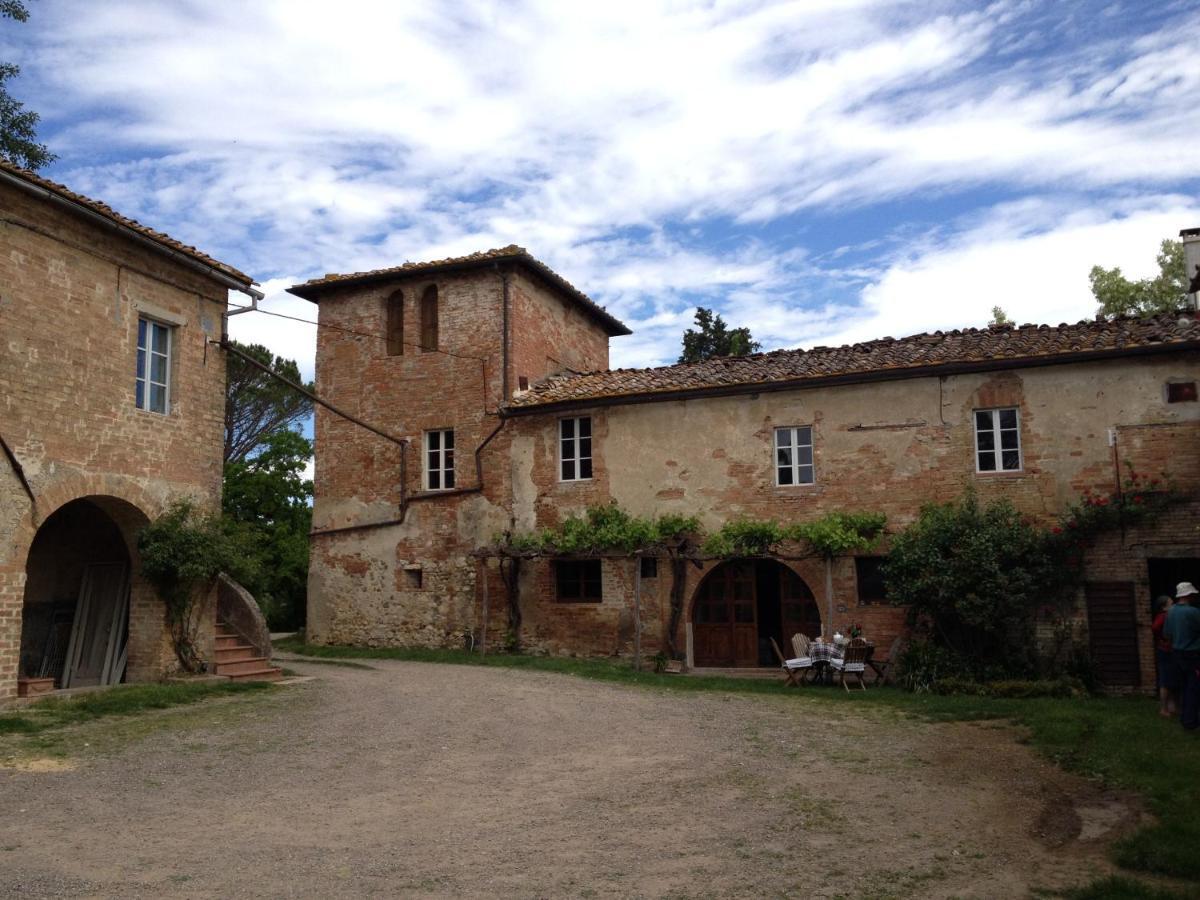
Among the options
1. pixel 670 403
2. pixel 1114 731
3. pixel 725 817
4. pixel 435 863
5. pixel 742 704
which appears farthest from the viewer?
pixel 670 403

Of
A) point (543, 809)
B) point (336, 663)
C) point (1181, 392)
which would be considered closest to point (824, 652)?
point (1181, 392)

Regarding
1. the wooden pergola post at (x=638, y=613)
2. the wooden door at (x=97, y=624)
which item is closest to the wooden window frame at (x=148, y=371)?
the wooden door at (x=97, y=624)

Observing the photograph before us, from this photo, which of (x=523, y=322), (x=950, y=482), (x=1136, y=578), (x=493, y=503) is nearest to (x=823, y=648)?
(x=950, y=482)

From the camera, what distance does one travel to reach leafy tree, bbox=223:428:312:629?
27922 millimetres

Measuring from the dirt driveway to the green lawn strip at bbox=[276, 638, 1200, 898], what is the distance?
0.34 m

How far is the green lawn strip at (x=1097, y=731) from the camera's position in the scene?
5.99m

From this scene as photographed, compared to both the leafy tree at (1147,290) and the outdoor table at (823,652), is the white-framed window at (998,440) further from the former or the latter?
the leafy tree at (1147,290)

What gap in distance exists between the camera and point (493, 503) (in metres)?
19.9

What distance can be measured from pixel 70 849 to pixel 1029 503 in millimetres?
14111

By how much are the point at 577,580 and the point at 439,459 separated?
13.9ft

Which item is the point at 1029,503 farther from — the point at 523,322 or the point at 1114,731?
the point at 523,322

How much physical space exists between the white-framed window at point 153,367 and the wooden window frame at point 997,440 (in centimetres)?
1277

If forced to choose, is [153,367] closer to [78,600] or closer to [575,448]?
[78,600]

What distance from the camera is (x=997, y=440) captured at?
52.3ft
